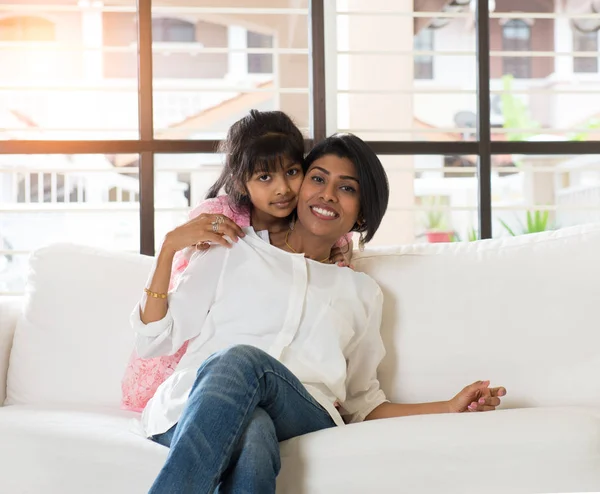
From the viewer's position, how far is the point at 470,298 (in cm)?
206

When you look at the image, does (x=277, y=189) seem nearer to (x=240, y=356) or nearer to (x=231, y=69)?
(x=240, y=356)

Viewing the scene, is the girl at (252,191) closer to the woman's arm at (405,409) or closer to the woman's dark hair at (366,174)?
the woman's dark hair at (366,174)

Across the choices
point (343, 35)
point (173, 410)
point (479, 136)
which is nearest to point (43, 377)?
point (173, 410)

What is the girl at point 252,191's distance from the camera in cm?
192

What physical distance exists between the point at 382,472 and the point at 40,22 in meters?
5.90

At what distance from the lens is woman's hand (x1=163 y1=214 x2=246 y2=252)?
1.82 metres

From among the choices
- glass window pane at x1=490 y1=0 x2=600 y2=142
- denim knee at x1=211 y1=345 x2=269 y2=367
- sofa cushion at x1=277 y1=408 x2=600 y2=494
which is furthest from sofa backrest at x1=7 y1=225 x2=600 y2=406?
glass window pane at x1=490 y1=0 x2=600 y2=142

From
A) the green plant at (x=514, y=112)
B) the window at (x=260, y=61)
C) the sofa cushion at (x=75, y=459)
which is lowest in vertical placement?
the sofa cushion at (x=75, y=459)

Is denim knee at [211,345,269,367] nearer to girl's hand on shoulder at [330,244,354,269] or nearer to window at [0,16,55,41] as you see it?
girl's hand on shoulder at [330,244,354,269]

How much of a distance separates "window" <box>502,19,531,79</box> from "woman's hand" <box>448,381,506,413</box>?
6.53 m

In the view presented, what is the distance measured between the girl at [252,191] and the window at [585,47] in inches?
238

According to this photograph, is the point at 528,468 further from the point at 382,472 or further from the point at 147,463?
the point at 147,463

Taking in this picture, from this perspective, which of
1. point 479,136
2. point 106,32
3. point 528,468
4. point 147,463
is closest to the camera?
point 528,468

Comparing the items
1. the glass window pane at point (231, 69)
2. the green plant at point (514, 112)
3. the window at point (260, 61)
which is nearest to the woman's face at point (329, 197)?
the glass window pane at point (231, 69)
